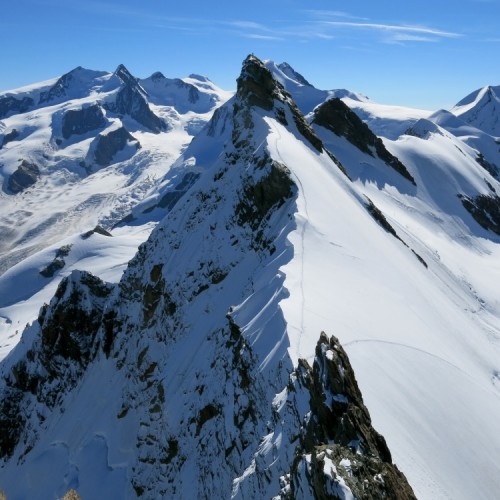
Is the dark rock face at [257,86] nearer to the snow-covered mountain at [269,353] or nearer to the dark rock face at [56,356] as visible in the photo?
the snow-covered mountain at [269,353]

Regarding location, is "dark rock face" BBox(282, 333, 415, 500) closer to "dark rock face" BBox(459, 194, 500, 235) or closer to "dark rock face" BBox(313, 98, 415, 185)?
"dark rock face" BBox(313, 98, 415, 185)

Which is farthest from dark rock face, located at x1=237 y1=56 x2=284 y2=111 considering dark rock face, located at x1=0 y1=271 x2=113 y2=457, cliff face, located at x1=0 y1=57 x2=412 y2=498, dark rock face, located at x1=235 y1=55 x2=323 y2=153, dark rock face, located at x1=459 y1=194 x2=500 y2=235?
dark rock face, located at x1=459 y1=194 x2=500 y2=235

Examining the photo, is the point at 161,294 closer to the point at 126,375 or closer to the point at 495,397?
the point at 126,375

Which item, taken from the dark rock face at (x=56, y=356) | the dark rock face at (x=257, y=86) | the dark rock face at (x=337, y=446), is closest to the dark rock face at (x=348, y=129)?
the dark rock face at (x=257, y=86)

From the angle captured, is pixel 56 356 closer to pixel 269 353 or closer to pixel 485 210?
pixel 269 353

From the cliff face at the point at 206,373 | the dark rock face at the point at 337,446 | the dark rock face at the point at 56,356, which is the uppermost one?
the dark rock face at the point at 337,446

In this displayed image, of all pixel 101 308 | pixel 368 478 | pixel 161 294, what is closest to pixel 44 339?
pixel 101 308
